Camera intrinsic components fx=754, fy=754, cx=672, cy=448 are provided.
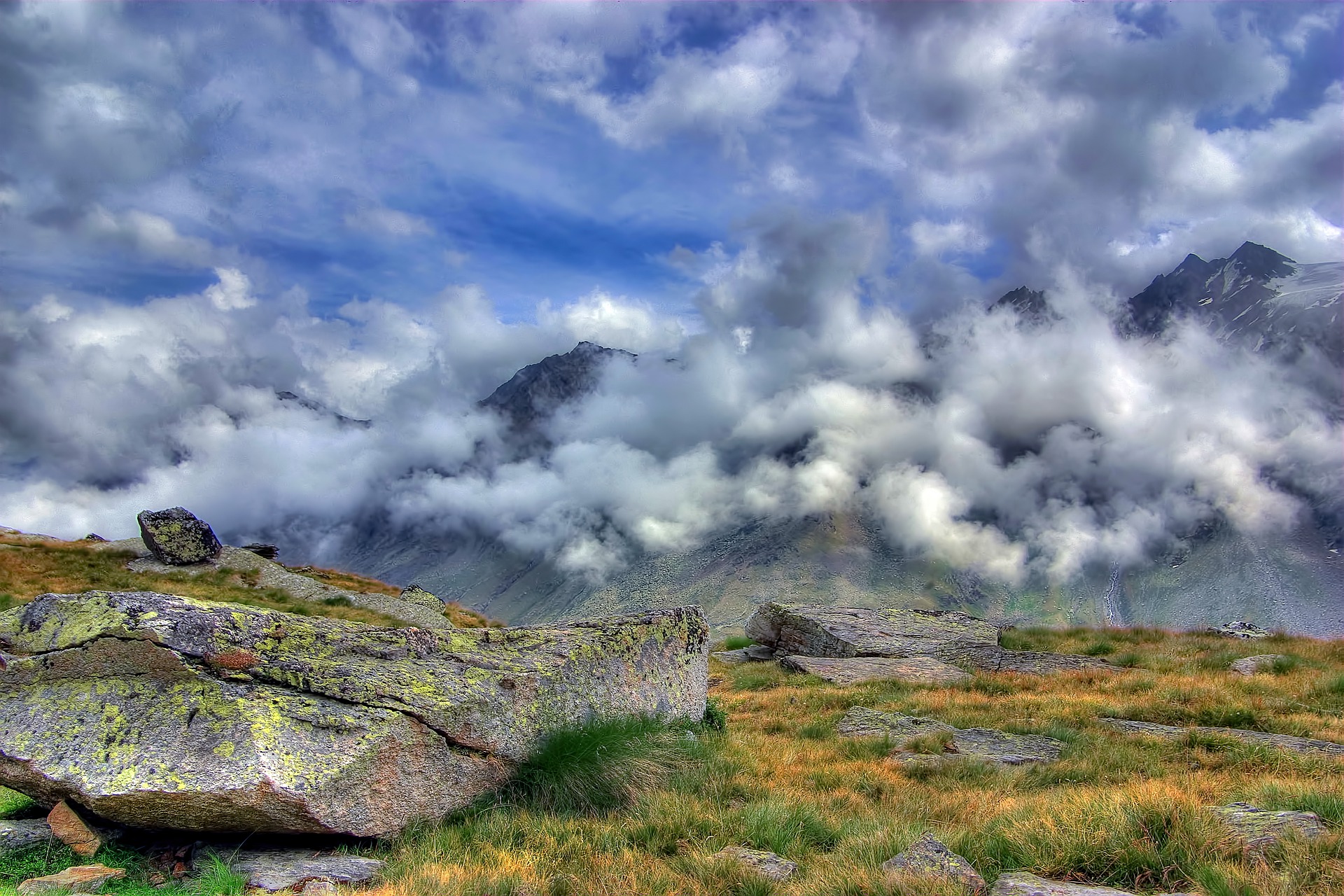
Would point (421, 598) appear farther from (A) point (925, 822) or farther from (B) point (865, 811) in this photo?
(A) point (925, 822)

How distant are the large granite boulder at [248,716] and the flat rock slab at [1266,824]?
7.63 meters

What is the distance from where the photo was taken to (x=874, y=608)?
31.6 metres

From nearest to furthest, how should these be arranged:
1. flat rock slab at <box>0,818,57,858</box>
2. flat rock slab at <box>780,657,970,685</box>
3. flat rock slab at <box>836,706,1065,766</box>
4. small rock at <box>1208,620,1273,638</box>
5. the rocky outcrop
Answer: flat rock slab at <box>0,818,57,858</box> < flat rock slab at <box>836,706,1065,766</box> < flat rock slab at <box>780,657,970,685</box> < the rocky outcrop < small rock at <box>1208,620,1273,638</box>

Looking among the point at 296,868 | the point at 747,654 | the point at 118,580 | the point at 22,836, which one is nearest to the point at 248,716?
the point at 296,868

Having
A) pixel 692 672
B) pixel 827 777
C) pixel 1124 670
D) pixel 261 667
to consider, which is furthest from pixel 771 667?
pixel 261 667

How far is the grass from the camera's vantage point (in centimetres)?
4103

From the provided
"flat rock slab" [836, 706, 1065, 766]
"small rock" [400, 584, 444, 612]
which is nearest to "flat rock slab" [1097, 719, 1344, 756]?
Answer: "flat rock slab" [836, 706, 1065, 766]

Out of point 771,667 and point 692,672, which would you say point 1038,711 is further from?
point 771,667

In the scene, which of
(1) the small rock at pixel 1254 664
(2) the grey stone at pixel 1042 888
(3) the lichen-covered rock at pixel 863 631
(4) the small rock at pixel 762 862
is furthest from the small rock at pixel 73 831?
(1) the small rock at pixel 1254 664

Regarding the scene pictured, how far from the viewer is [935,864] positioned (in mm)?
6594

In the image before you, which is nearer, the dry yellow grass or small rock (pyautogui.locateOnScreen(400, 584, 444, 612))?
the dry yellow grass

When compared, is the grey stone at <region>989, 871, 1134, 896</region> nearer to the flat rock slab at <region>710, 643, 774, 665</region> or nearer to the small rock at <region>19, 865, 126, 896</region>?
the small rock at <region>19, 865, 126, 896</region>

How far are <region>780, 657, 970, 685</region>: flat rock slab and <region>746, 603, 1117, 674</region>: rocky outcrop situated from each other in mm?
762

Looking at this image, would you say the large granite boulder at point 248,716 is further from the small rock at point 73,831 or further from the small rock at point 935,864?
the small rock at point 935,864
